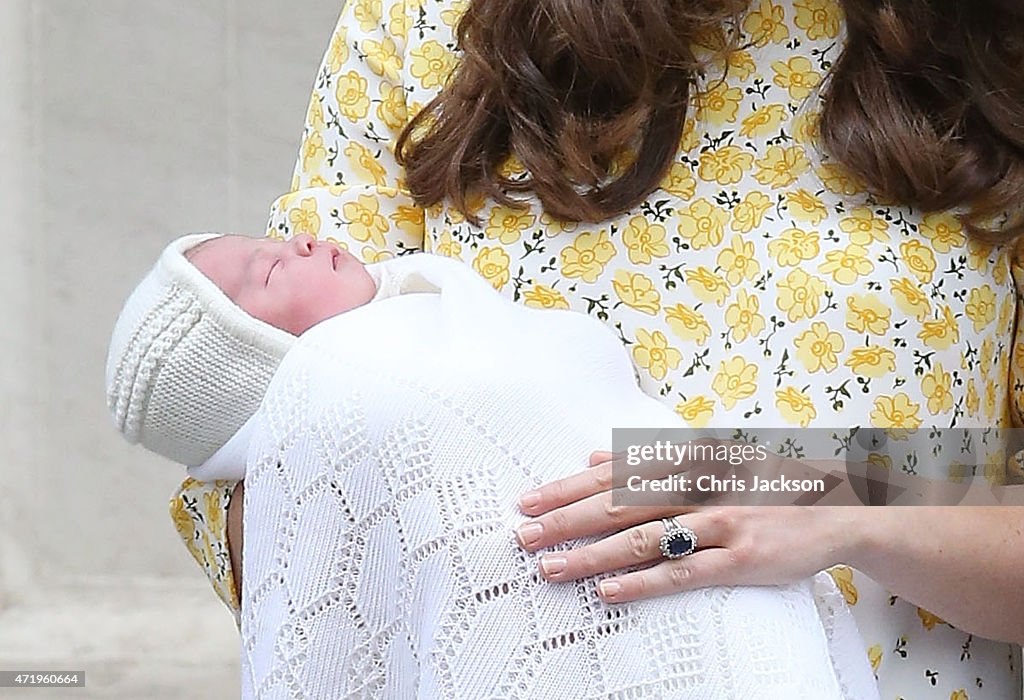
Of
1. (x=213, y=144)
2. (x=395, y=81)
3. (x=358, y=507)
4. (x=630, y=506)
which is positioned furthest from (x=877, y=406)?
(x=213, y=144)

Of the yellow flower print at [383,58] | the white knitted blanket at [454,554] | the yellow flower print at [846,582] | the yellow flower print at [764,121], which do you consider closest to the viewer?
the white knitted blanket at [454,554]

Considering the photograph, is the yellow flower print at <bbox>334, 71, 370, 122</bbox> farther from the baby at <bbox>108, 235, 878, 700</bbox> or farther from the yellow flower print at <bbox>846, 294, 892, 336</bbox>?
the yellow flower print at <bbox>846, 294, 892, 336</bbox>

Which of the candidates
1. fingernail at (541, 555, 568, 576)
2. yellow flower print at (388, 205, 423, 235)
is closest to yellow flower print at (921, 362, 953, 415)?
fingernail at (541, 555, 568, 576)

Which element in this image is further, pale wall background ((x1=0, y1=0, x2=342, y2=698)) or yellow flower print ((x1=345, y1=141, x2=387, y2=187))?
pale wall background ((x1=0, y1=0, x2=342, y2=698))

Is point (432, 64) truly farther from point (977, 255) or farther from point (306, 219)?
point (977, 255)

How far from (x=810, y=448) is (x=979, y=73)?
0.32 metres

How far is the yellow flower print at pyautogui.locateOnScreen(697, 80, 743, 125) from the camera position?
103 cm

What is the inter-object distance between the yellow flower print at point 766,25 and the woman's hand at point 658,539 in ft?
1.35

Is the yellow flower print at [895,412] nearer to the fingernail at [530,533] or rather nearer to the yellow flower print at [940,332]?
the yellow flower print at [940,332]

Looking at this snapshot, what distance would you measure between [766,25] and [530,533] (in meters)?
0.49

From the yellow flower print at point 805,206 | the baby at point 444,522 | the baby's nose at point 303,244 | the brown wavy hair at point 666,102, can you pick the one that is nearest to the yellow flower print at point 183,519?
the baby at point 444,522

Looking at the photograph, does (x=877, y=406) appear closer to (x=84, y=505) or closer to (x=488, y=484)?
(x=488, y=484)

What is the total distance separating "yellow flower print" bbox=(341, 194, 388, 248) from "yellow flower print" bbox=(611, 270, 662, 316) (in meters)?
0.22

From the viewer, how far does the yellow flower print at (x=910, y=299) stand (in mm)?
938
